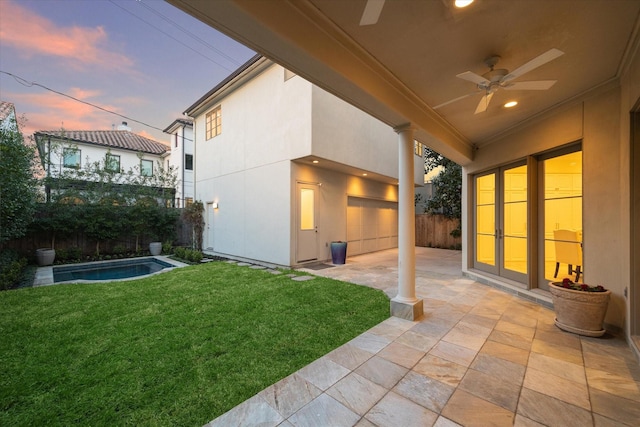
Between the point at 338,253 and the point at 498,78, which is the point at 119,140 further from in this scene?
the point at 498,78

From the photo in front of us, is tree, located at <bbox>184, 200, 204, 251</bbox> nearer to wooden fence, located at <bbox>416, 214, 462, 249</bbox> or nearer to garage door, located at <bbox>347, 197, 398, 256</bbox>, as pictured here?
garage door, located at <bbox>347, 197, 398, 256</bbox>

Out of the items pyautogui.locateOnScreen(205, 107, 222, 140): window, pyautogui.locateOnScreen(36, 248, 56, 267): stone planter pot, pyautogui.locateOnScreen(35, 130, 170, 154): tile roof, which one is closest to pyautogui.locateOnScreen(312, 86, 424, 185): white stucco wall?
pyautogui.locateOnScreen(205, 107, 222, 140): window

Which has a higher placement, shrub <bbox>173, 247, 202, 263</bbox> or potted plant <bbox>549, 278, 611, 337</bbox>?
potted plant <bbox>549, 278, 611, 337</bbox>

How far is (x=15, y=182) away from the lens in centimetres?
538

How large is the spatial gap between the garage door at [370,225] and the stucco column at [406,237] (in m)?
4.91

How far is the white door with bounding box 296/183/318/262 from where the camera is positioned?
6.64 m

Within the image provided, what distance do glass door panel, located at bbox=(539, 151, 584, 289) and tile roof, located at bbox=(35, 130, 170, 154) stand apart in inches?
672

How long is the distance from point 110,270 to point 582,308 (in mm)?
10227

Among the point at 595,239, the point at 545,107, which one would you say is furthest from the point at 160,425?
the point at 545,107

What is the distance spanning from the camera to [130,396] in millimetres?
1827

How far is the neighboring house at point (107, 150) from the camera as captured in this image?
8.45 meters

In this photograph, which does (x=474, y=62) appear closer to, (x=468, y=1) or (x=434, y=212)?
(x=468, y=1)

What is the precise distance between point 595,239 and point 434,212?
8.51 m

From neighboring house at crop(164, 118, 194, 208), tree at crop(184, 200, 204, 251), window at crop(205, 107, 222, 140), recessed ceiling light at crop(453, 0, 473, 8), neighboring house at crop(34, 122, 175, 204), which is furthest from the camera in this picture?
neighboring house at crop(164, 118, 194, 208)
